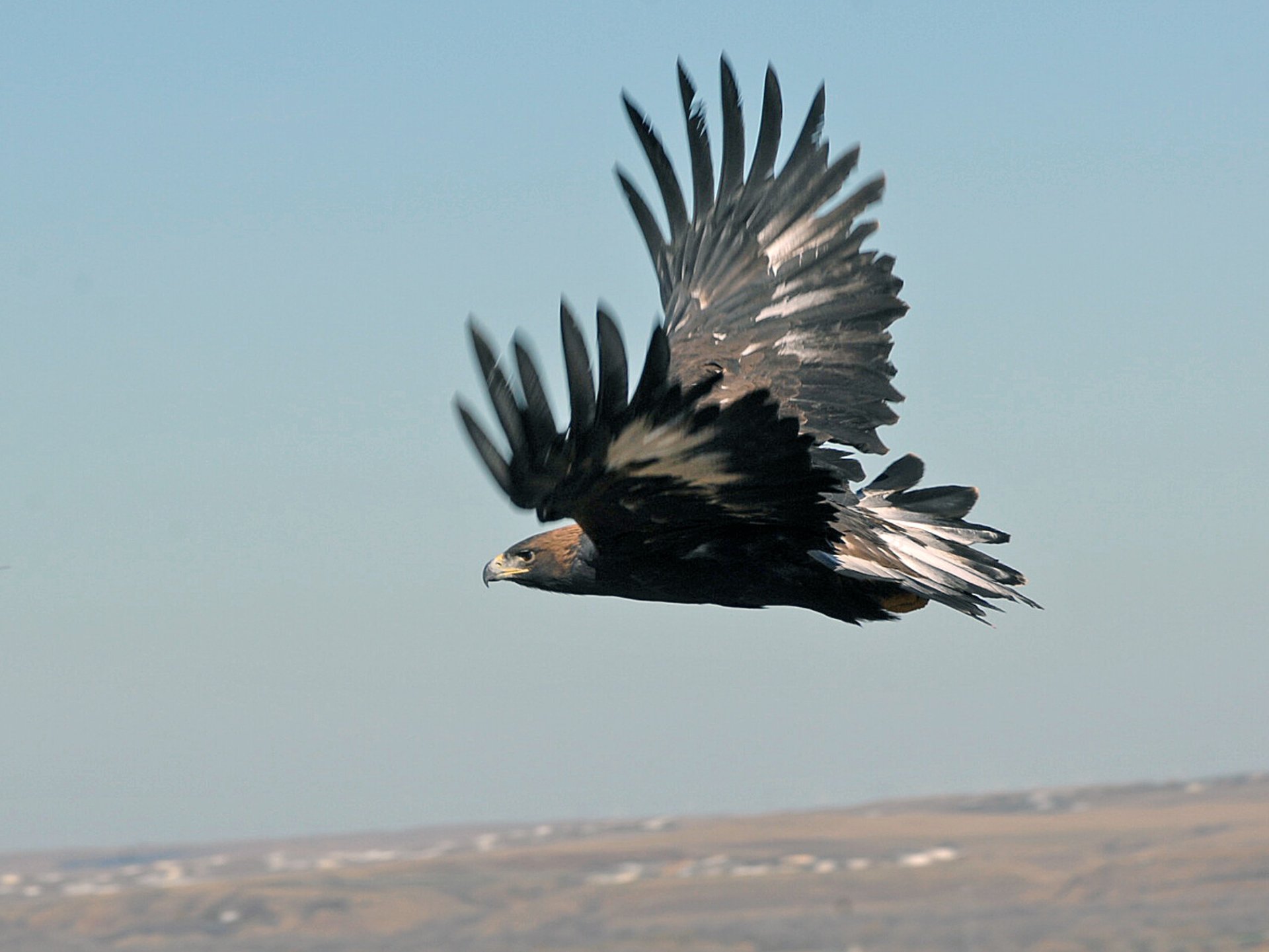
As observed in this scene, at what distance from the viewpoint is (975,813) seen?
5758 inches

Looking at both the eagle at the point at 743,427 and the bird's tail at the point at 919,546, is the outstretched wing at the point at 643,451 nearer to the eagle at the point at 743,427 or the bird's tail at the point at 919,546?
the eagle at the point at 743,427

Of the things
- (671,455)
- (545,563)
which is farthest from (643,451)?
(545,563)

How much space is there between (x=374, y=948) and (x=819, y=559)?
11151cm

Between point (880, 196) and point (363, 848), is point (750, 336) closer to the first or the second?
point (880, 196)

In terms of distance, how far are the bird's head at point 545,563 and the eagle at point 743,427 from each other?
0.03 ft

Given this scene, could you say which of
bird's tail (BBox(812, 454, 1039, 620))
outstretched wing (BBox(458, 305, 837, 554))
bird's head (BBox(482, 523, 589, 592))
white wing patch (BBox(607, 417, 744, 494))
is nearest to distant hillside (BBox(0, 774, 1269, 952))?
bird's tail (BBox(812, 454, 1039, 620))

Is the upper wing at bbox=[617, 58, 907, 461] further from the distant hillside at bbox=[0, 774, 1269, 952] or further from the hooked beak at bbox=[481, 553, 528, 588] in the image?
the distant hillside at bbox=[0, 774, 1269, 952]

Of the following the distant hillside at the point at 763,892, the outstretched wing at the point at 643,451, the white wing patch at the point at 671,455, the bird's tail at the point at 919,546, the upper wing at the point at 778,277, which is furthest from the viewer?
the distant hillside at the point at 763,892

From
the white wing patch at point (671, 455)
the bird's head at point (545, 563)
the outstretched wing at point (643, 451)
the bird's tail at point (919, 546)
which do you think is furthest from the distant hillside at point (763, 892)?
the white wing patch at point (671, 455)

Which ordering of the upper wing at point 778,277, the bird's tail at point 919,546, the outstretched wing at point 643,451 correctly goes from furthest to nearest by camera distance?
1. the upper wing at point 778,277
2. the bird's tail at point 919,546
3. the outstretched wing at point 643,451

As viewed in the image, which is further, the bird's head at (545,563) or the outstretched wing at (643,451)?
the bird's head at (545,563)

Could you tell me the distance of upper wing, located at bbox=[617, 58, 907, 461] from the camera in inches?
415

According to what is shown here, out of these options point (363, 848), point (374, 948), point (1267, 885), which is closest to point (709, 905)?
point (374, 948)

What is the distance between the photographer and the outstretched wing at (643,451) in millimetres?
7797
